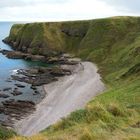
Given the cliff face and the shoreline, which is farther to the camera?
the cliff face

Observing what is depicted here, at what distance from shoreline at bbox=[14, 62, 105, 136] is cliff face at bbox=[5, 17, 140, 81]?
2449cm

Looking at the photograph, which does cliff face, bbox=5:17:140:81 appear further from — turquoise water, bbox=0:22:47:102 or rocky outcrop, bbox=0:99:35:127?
rocky outcrop, bbox=0:99:35:127

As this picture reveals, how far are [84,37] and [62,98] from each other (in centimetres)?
7477

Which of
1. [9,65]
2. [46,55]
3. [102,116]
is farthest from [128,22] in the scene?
[102,116]

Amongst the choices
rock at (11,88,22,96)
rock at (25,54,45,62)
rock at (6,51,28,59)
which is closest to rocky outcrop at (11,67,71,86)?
rock at (11,88,22,96)

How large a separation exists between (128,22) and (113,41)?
54.1 ft

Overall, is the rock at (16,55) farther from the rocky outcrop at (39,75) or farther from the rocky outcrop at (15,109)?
the rocky outcrop at (15,109)

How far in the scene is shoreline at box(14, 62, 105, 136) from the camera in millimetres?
51031

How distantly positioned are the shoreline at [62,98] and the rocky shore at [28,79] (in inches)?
71.0

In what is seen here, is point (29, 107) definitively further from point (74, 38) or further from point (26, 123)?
point (74, 38)

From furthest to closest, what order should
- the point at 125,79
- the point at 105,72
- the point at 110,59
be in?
1. the point at 110,59
2. the point at 105,72
3. the point at 125,79

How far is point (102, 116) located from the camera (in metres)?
18.2

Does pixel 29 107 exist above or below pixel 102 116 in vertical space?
below

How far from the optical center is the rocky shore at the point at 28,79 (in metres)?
58.2
